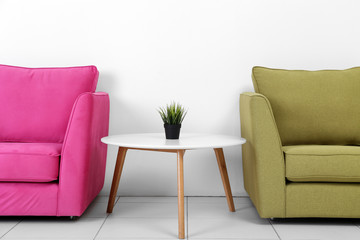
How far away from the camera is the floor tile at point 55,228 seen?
1.77 meters

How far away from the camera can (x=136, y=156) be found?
8.72 ft

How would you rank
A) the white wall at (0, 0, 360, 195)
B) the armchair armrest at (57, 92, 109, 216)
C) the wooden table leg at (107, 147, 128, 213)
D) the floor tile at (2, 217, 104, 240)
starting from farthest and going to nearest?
1. the white wall at (0, 0, 360, 195)
2. the wooden table leg at (107, 147, 128, 213)
3. the armchair armrest at (57, 92, 109, 216)
4. the floor tile at (2, 217, 104, 240)

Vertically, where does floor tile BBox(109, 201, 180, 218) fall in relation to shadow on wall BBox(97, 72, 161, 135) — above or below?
below

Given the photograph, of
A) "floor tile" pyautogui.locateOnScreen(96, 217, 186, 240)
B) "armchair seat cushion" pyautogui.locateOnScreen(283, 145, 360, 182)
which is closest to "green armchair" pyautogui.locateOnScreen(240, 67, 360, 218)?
"armchair seat cushion" pyautogui.locateOnScreen(283, 145, 360, 182)

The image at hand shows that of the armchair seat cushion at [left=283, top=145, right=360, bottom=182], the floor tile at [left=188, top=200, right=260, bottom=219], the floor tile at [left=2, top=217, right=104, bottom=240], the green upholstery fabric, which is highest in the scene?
the armchair seat cushion at [left=283, top=145, right=360, bottom=182]

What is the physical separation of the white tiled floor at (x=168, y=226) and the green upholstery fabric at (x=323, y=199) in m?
Answer: 0.09

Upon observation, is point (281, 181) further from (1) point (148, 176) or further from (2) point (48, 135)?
(2) point (48, 135)

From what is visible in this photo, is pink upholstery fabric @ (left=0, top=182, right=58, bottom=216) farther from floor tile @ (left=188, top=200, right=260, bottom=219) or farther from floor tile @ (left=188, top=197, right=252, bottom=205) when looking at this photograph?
floor tile @ (left=188, top=197, right=252, bottom=205)

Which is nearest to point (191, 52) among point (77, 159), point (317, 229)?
point (77, 159)

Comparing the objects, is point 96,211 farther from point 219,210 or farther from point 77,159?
point 219,210

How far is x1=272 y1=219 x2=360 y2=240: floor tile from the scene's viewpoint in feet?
5.91

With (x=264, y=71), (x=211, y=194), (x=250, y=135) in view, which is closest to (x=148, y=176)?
(x=211, y=194)

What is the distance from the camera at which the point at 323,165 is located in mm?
1863

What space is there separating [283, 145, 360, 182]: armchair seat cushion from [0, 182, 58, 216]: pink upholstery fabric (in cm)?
124
